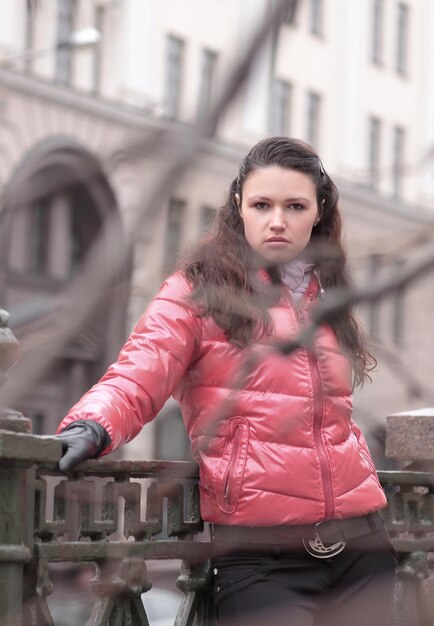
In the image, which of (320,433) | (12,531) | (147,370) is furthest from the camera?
(320,433)

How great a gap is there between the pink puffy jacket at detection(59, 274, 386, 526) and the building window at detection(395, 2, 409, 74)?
54 cm

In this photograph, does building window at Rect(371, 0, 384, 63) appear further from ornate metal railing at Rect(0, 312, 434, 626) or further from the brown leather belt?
the brown leather belt

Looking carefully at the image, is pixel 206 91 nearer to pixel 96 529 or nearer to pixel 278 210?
pixel 278 210

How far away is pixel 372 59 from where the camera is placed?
267 cm

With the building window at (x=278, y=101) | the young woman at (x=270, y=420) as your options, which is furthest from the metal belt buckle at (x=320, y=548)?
the building window at (x=278, y=101)

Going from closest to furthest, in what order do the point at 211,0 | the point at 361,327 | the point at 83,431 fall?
the point at 211,0
the point at 83,431
the point at 361,327

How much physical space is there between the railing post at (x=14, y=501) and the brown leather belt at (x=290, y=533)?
42 cm

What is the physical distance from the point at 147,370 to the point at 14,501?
376 mm

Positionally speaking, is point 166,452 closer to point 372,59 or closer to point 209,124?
point 372,59

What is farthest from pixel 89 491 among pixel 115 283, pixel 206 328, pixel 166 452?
pixel 166 452

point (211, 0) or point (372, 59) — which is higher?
point (372, 59)

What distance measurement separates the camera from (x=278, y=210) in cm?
284

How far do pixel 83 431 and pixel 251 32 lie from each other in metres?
1.57

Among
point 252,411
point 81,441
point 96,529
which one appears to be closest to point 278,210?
point 252,411
